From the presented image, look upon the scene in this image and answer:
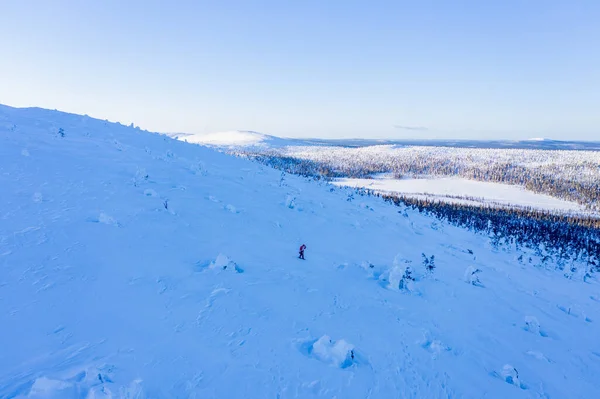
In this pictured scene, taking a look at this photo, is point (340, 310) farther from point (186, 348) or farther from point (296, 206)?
point (296, 206)

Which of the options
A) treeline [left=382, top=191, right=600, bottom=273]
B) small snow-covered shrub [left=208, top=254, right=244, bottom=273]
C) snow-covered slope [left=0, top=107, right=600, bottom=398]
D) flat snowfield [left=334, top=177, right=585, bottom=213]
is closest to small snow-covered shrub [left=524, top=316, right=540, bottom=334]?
snow-covered slope [left=0, top=107, right=600, bottom=398]

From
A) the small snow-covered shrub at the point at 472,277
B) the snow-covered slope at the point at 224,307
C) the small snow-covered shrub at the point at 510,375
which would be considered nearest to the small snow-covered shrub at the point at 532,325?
the snow-covered slope at the point at 224,307

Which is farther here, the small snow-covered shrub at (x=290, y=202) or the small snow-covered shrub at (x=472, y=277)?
the small snow-covered shrub at (x=290, y=202)

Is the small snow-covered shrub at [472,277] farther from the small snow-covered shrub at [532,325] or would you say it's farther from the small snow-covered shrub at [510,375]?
the small snow-covered shrub at [510,375]

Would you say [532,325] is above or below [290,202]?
below

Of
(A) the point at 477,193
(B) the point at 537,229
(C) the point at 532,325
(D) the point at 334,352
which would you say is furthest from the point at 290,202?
(A) the point at 477,193

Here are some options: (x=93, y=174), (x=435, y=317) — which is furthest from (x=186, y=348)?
(x=93, y=174)

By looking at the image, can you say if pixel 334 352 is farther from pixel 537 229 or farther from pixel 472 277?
pixel 537 229
